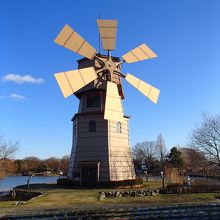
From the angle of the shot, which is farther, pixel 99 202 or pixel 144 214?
pixel 99 202

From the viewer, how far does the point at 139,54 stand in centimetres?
2402

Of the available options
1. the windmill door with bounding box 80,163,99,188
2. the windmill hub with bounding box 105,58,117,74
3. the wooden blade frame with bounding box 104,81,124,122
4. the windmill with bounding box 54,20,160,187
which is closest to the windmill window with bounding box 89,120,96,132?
the windmill with bounding box 54,20,160,187

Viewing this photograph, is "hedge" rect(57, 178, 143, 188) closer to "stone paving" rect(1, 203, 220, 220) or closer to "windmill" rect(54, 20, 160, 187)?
"windmill" rect(54, 20, 160, 187)

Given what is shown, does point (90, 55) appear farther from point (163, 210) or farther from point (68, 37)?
point (163, 210)

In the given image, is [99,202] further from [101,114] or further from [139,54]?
[139,54]

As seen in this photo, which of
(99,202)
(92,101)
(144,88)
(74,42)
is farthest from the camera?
(92,101)

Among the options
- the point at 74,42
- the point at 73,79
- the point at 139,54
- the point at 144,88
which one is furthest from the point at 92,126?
the point at 74,42

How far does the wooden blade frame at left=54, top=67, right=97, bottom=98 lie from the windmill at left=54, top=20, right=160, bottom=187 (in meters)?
0.07

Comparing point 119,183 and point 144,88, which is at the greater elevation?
point 144,88

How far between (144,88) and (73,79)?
18.4ft

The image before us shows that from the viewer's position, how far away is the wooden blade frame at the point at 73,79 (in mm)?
19178

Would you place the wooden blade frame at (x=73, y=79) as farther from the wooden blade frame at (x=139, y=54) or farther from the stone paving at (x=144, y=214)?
Answer: the stone paving at (x=144, y=214)

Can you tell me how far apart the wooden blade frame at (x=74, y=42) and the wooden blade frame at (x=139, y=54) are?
116 inches

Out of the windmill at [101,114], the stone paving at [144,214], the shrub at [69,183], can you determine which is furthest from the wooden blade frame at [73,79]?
the stone paving at [144,214]
